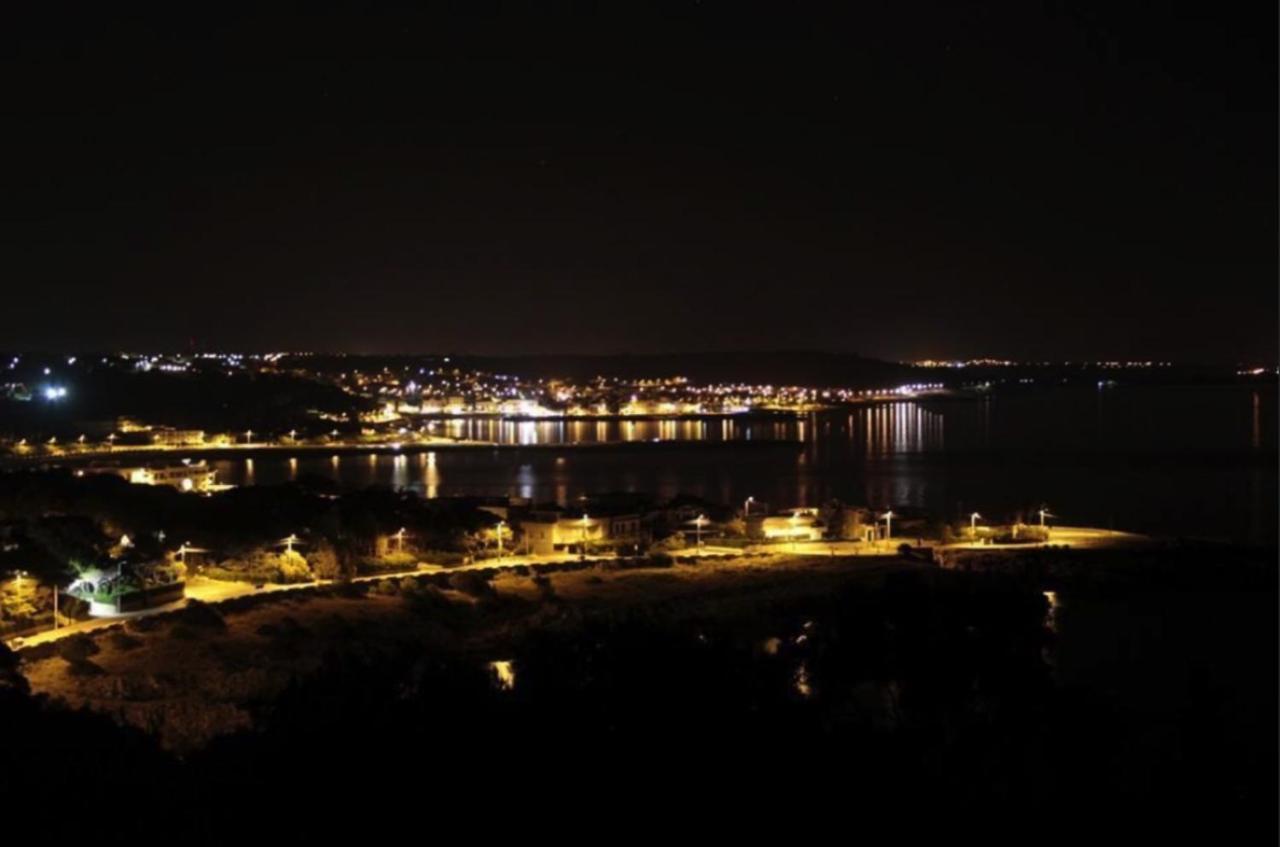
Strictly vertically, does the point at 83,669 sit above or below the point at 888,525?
below

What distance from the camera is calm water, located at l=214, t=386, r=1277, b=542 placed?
16.7 meters

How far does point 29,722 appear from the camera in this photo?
3.86 meters

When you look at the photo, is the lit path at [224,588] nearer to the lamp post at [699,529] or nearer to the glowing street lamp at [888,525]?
the lamp post at [699,529]

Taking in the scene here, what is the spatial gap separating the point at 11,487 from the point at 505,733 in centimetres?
1132

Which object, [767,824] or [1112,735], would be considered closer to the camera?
[767,824]

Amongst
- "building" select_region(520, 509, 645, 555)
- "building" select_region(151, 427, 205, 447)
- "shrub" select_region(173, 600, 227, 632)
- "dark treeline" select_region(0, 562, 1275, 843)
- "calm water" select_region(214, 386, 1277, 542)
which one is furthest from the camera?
"building" select_region(151, 427, 205, 447)

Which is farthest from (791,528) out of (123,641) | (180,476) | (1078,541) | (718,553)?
(180,476)

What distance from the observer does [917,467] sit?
882 inches

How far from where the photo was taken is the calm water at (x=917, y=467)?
54.8 ft

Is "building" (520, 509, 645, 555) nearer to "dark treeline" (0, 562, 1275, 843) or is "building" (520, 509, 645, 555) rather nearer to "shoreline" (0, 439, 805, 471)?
"dark treeline" (0, 562, 1275, 843)

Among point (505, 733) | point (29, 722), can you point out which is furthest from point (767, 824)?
point (29, 722)

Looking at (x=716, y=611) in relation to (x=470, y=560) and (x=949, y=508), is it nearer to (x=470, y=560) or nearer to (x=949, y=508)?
(x=470, y=560)

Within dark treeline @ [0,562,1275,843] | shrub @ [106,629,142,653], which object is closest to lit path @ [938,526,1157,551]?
shrub @ [106,629,142,653]

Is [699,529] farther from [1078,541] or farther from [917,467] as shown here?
[917,467]
